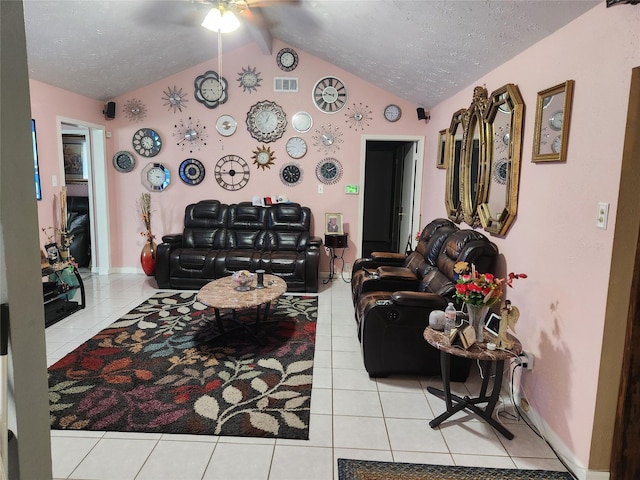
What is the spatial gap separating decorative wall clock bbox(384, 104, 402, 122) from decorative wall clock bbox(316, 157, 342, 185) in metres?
0.90

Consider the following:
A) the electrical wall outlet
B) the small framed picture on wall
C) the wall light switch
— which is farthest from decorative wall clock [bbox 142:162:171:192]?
the wall light switch

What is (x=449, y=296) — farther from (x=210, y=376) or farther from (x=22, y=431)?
(x=22, y=431)

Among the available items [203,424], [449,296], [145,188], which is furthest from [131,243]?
[449,296]

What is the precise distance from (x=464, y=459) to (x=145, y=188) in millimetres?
5144

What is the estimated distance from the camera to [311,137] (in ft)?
18.1

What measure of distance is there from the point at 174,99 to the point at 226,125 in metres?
0.78

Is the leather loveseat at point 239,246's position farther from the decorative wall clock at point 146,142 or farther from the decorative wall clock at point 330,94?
the decorative wall clock at point 330,94

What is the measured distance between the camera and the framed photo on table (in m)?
2.18

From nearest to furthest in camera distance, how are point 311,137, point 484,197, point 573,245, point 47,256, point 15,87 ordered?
point 15,87 → point 573,245 → point 484,197 → point 47,256 → point 311,137

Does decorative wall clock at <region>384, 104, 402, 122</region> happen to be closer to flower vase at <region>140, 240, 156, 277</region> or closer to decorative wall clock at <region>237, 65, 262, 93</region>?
decorative wall clock at <region>237, 65, 262, 93</region>

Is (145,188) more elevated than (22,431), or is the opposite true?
(145,188)

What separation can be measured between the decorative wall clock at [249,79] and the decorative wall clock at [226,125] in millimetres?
444

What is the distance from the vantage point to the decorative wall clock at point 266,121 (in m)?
5.50

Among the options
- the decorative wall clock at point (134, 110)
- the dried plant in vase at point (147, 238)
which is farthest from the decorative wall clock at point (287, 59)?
the dried plant in vase at point (147, 238)
